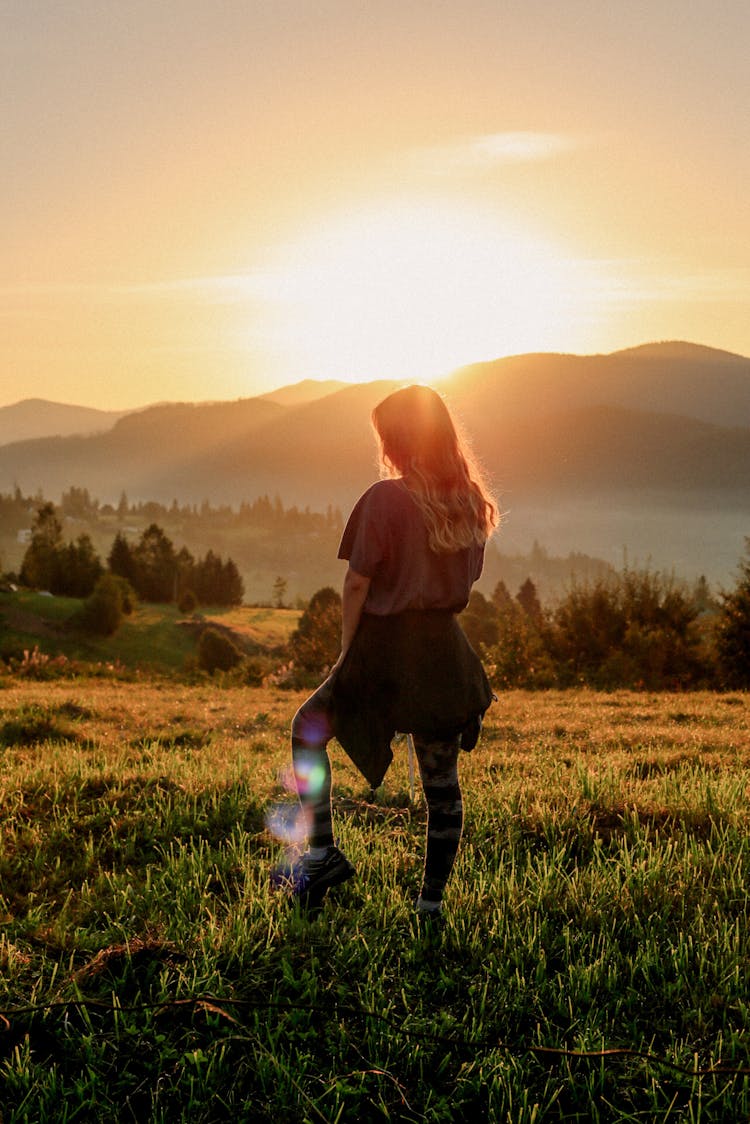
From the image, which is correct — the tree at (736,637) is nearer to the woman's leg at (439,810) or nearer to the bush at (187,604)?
the woman's leg at (439,810)

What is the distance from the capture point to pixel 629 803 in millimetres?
6352

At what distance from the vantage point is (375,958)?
13.6ft

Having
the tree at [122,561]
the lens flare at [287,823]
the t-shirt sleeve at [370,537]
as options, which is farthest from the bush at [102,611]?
the t-shirt sleeve at [370,537]

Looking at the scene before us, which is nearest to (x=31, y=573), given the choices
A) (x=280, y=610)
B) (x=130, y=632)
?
(x=130, y=632)

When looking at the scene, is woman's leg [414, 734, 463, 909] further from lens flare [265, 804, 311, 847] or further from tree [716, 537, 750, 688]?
tree [716, 537, 750, 688]

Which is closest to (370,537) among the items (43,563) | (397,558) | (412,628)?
(397,558)

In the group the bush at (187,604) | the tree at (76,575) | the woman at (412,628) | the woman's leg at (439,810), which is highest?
the woman at (412,628)

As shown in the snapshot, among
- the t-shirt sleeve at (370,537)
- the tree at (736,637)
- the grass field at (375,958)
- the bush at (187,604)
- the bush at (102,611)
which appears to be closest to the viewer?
the grass field at (375,958)

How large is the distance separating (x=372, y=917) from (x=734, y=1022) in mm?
1764

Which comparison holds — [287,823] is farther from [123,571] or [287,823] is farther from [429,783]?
[123,571]

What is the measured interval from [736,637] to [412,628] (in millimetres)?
19466

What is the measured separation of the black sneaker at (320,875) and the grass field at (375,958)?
0.38ft

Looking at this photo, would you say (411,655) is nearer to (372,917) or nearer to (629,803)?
(372,917)

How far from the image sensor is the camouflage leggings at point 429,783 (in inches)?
175
